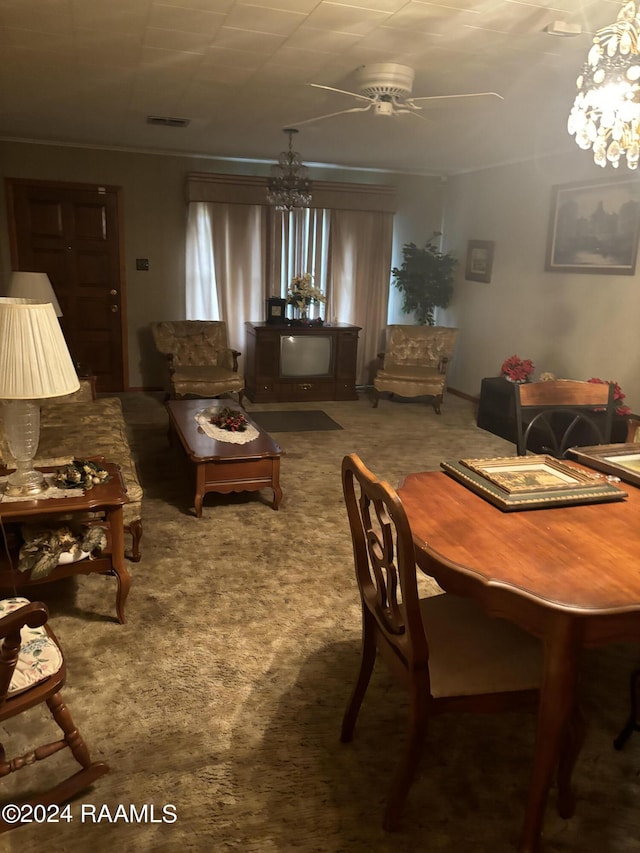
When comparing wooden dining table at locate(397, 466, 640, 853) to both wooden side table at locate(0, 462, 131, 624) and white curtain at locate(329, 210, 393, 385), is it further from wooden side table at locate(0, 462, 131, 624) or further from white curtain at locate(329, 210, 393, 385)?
white curtain at locate(329, 210, 393, 385)

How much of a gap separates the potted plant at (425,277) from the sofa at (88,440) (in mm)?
3812

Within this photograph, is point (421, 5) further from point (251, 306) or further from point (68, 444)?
point (251, 306)

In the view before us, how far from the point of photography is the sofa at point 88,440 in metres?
2.96

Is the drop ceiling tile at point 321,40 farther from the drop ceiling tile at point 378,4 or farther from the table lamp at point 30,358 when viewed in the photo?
the table lamp at point 30,358

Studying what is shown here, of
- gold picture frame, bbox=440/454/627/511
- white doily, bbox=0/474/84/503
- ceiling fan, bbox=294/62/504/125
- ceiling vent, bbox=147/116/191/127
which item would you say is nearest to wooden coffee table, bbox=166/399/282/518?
white doily, bbox=0/474/84/503

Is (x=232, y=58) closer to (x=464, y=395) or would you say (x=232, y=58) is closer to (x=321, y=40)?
(x=321, y=40)

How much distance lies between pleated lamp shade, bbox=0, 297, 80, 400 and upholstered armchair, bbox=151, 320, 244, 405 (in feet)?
12.1

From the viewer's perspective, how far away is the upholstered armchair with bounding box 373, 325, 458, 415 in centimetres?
632

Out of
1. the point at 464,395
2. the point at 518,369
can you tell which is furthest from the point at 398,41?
the point at 464,395

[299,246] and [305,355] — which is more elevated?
[299,246]

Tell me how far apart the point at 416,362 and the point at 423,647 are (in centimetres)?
548

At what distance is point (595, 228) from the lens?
5.07 m

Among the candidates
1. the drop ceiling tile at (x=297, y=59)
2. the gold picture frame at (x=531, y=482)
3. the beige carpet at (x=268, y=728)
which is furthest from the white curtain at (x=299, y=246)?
the gold picture frame at (x=531, y=482)

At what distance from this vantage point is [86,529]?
8.33 ft
